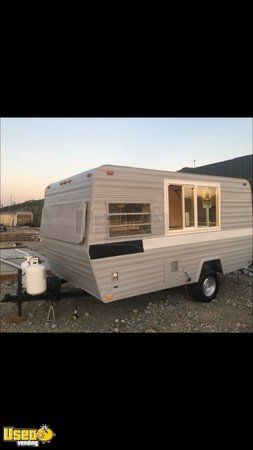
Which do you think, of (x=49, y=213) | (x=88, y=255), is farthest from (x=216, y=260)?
(x=49, y=213)

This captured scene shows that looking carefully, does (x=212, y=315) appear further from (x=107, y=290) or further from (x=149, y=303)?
(x=107, y=290)

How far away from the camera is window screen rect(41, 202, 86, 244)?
4.17 metres

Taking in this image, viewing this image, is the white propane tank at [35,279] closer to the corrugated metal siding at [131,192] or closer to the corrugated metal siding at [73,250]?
the corrugated metal siding at [73,250]

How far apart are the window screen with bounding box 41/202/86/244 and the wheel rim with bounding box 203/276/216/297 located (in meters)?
3.39

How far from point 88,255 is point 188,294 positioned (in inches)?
132

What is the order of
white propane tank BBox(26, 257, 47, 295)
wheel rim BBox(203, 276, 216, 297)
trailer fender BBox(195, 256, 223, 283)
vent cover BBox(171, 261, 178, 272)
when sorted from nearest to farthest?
1. white propane tank BBox(26, 257, 47, 295)
2. vent cover BBox(171, 261, 178, 272)
3. trailer fender BBox(195, 256, 223, 283)
4. wheel rim BBox(203, 276, 216, 297)

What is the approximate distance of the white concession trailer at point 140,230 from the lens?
13.6 ft

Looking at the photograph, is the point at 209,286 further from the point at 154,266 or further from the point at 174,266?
the point at 154,266

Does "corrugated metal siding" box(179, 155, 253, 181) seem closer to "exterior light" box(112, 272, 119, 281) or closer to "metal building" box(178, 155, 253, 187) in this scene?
→ "metal building" box(178, 155, 253, 187)

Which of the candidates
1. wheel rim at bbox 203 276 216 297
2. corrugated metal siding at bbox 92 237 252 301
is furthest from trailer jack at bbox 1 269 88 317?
wheel rim at bbox 203 276 216 297

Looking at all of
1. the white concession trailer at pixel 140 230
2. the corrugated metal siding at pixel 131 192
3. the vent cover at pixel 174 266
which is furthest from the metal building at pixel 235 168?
the vent cover at pixel 174 266

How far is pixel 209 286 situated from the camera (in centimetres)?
612

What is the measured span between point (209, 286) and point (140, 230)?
268cm
